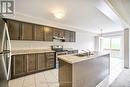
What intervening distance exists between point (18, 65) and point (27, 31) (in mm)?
1406

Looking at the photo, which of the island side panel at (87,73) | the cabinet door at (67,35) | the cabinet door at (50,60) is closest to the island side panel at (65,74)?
the island side panel at (87,73)

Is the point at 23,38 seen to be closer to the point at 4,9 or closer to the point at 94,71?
the point at 4,9

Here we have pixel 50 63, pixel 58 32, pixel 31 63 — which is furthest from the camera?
pixel 58 32

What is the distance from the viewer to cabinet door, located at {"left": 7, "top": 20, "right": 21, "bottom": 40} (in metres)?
3.58

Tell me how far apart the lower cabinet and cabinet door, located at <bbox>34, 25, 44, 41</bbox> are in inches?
30.1

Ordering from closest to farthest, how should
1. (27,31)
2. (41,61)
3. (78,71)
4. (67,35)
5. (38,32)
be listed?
(78,71) < (27,31) < (41,61) < (38,32) < (67,35)

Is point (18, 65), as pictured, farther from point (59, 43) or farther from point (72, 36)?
point (72, 36)

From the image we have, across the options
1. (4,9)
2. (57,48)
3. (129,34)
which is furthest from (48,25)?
(129,34)

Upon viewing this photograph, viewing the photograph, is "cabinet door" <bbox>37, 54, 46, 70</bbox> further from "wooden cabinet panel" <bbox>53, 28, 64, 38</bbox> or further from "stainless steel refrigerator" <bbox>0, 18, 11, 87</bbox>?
"stainless steel refrigerator" <bbox>0, 18, 11, 87</bbox>

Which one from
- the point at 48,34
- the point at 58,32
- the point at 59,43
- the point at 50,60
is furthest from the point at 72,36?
the point at 50,60

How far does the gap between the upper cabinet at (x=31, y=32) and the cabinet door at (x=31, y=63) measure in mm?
749

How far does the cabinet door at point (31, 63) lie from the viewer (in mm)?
3846

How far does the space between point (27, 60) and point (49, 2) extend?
2285 mm

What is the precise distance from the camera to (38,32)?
4512mm
